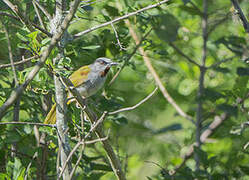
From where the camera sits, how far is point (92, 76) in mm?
5719

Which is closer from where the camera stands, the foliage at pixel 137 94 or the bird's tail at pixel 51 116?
the foliage at pixel 137 94

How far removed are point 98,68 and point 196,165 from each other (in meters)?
2.38

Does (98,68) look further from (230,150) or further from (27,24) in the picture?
(27,24)

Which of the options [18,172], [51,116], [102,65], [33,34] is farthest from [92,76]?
[33,34]

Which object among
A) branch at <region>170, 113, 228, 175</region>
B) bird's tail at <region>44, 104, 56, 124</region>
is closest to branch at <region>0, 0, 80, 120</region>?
bird's tail at <region>44, 104, 56, 124</region>

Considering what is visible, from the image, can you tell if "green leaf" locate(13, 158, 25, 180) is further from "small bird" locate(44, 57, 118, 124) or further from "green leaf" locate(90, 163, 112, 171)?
"small bird" locate(44, 57, 118, 124)

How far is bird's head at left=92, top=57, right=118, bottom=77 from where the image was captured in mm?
4844

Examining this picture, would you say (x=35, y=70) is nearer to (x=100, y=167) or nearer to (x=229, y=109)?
(x=229, y=109)

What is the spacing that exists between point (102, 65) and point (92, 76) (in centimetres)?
42

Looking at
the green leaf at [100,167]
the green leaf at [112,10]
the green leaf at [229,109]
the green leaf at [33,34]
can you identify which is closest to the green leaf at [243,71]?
the green leaf at [229,109]

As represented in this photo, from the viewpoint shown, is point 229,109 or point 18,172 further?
point 18,172

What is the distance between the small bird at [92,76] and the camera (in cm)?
510

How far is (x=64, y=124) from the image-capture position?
3.30 meters

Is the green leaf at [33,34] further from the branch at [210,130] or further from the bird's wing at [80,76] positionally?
the bird's wing at [80,76]
